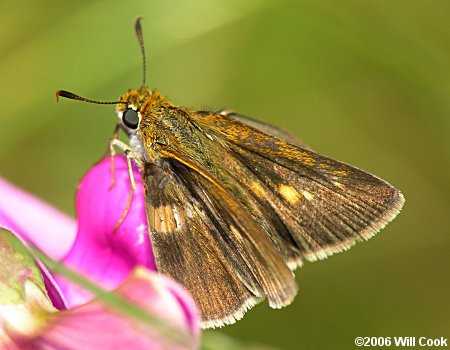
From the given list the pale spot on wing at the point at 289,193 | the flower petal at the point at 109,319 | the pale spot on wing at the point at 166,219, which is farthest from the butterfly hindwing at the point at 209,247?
the flower petal at the point at 109,319

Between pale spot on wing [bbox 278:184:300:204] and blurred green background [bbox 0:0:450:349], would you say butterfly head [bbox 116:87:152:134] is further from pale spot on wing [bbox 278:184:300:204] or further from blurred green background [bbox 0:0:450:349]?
blurred green background [bbox 0:0:450:349]

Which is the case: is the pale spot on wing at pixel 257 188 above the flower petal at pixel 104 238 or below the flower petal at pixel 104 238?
above

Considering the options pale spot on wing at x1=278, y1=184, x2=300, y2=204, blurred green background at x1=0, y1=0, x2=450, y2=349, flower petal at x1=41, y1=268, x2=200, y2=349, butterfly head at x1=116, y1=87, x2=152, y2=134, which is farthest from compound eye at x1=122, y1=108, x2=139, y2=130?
flower petal at x1=41, y1=268, x2=200, y2=349

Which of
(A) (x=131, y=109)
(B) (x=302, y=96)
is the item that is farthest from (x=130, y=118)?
Result: (B) (x=302, y=96)

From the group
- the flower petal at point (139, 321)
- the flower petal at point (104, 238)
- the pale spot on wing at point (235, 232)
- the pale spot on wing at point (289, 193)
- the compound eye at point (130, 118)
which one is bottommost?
the flower petal at point (139, 321)

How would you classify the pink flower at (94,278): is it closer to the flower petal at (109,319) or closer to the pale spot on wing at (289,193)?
the flower petal at (109,319)

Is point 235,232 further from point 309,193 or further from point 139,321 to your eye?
point 139,321
